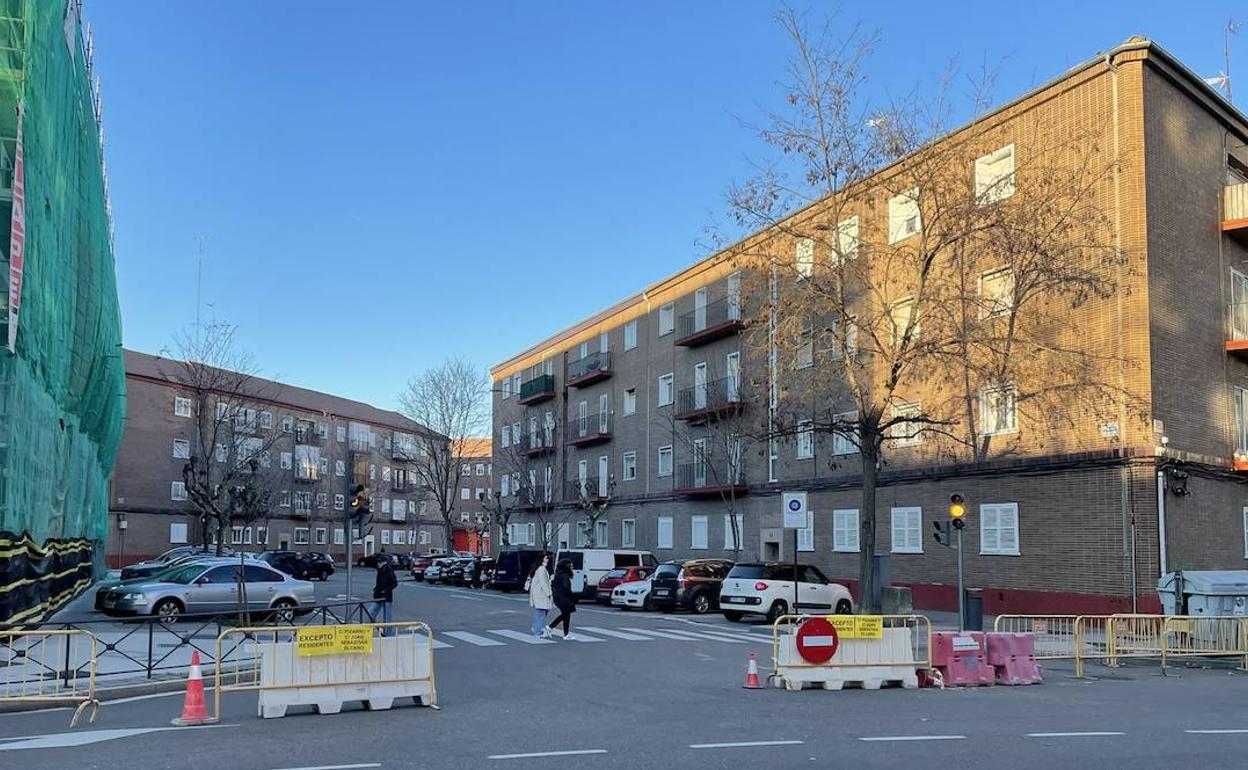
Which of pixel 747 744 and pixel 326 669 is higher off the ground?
pixel 326 669

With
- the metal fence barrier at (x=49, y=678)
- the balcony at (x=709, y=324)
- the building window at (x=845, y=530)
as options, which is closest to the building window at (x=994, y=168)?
the building window at (x=845, y=530)

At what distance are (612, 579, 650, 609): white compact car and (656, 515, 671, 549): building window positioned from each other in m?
12.7

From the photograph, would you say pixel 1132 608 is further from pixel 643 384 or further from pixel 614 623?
pixel 643 384

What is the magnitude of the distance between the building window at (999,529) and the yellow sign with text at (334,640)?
19.4 m

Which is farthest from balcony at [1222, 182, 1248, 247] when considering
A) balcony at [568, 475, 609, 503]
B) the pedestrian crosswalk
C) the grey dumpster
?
balcony at [568, 475, 609, 503]

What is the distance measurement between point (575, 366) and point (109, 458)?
21.9m

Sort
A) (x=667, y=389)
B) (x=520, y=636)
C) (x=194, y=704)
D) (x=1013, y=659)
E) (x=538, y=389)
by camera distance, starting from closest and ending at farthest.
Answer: (x=194, y=704)
(x=1013, y=659)
(x=520, y=636)
(x=667, y=389)
(x=538, y=389)

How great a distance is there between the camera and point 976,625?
20.7 metres

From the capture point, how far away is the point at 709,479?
4075 centimetres

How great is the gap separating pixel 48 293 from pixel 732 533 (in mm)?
25358

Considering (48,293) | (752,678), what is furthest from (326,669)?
(48,293)

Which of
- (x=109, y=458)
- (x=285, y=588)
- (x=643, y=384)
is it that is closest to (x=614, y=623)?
(x=285, y=588)

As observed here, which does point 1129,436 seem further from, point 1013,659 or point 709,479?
point 709,479

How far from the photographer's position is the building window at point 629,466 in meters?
48.1
